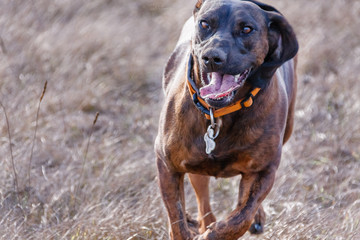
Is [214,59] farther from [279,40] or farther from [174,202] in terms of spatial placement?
[174,202]

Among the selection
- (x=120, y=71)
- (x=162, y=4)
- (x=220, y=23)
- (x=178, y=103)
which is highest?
(x=220, y=23)

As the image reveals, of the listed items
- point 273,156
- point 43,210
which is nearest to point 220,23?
point 273,156

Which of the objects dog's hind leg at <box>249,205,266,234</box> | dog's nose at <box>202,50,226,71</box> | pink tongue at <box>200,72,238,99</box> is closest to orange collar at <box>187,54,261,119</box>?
pink tongue at <box>200,72,238,99</box>

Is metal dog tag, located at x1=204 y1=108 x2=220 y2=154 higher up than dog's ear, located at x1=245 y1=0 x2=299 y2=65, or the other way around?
dog's ear, located at x1=245 y1=0 x2=299 y2=65

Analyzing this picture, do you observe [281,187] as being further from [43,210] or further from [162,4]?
[162,4]

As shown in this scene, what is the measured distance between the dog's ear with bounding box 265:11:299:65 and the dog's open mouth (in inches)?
8.9

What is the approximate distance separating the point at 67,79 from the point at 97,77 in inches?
18.9

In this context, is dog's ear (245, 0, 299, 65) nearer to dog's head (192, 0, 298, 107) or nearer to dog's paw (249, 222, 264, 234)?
dog's head (192, 0, 298, 107)

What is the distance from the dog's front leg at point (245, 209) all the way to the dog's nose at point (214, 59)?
2.67ft

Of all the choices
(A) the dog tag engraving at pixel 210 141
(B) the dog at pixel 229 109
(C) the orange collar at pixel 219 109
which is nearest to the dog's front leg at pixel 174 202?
(B) the dog at pixel 229 109

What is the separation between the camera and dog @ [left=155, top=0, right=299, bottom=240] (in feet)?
13.0

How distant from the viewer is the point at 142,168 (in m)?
6.03

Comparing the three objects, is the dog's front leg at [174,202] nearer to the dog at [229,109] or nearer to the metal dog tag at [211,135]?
the dog at [229,109]

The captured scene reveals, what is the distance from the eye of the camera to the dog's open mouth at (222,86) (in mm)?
3924
